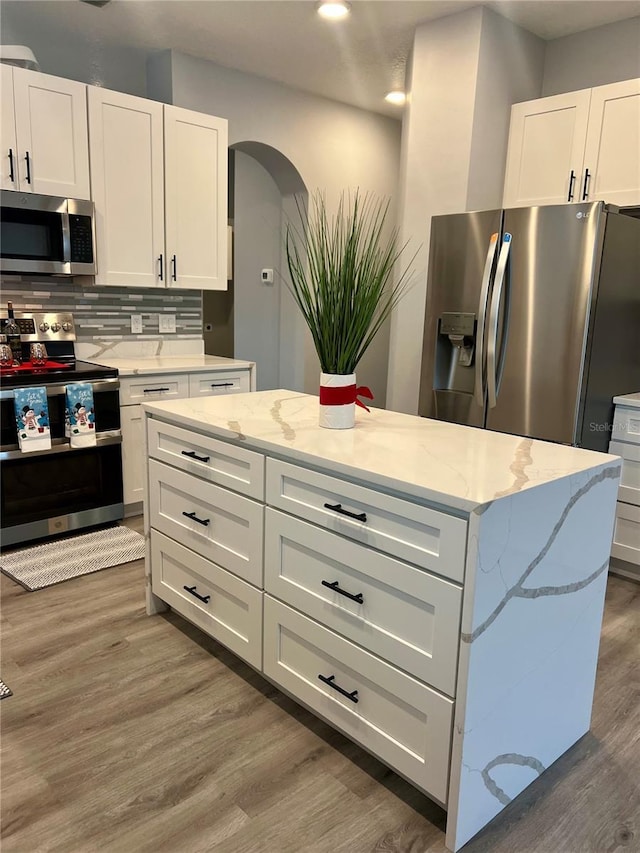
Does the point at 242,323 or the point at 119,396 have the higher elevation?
the point at 242,323

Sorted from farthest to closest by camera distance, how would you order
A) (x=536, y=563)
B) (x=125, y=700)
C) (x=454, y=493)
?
(x=125, y=700) < (x=536, y=563) < (x=454, y=493)

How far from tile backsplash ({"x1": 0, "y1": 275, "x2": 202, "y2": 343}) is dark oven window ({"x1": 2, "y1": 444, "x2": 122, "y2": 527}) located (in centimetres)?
88

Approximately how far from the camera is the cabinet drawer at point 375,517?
1.34 metres

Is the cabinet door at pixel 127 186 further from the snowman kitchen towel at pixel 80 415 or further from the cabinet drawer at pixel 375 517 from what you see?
the cabinet drawer at pixel 375 517

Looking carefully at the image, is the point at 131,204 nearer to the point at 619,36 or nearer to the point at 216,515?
the point at 216,515

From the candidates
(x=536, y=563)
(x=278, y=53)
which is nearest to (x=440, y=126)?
(x=278, y=53)

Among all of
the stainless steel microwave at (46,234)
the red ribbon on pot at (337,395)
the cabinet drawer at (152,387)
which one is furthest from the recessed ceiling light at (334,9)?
the red ribbon on pot at (337,395)

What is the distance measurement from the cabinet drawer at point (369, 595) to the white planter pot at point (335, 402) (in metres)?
0.35

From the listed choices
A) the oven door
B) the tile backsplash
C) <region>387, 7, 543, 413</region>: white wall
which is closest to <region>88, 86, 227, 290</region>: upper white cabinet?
the tile backsplash

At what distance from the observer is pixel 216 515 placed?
206 cm

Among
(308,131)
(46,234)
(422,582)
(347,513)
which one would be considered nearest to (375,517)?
(347,513)

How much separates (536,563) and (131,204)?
3061 mm

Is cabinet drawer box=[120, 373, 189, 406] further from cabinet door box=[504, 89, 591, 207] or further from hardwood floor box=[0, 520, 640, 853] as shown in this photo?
cabinet door box=[504, 89, 591, 207]

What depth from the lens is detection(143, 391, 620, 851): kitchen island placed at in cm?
137
